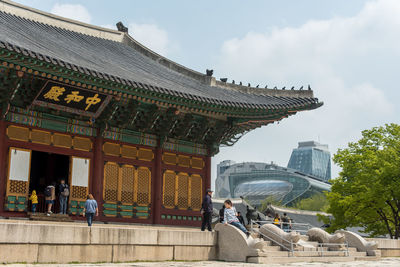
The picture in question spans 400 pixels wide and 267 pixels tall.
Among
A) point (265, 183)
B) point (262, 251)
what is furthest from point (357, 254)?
point (265, 183)

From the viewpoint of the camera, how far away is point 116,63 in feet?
78.1

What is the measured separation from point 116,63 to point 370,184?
19.2 metres

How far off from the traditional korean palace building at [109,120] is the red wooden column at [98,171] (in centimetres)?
4

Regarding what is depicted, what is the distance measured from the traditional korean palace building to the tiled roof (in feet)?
0.27

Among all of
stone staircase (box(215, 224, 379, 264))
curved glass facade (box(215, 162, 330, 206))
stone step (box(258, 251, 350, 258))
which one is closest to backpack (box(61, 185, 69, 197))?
stone staircase (box(215, 224, 379, 264))

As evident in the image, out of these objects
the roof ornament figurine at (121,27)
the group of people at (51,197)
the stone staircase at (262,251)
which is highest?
the roof ornament figurine at (121,27)

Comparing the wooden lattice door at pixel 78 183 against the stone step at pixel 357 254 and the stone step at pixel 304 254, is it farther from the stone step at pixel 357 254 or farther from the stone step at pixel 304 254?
the stone step at pixel 357 254

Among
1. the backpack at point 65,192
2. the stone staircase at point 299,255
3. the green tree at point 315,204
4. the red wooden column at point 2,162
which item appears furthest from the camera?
the green tree at point 315,204

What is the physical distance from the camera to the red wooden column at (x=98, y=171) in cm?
2080

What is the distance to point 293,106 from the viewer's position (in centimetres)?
Answer: 2406

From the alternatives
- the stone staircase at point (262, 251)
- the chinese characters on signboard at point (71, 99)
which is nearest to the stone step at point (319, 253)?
the stone staircase at point (262, 251)

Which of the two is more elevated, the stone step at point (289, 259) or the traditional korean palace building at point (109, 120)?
the traditional korean palace building at point (109, 120)

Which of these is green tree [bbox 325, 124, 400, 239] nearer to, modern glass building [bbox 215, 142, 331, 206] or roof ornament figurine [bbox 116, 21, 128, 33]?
roof ornament figurine [bbox 116, 21, 128, 33]

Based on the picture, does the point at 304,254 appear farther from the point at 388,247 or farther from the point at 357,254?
the point at 388,247
